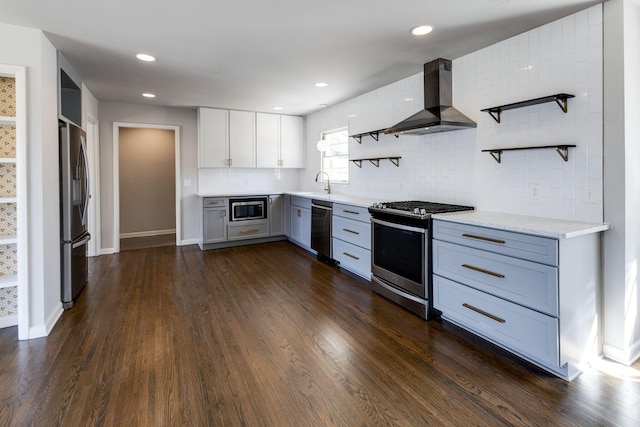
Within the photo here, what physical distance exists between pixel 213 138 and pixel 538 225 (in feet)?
15.9

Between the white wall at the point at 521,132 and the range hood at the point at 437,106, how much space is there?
0.47ft

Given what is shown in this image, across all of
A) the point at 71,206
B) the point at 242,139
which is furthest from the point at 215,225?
the point at 71,206

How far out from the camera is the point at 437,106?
3.21 m

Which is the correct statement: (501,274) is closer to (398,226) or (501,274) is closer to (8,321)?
(398,226)

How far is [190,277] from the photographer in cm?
411

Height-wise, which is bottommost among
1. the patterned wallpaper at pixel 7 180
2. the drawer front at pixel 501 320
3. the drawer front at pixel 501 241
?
the drawer front at pixel 501 320

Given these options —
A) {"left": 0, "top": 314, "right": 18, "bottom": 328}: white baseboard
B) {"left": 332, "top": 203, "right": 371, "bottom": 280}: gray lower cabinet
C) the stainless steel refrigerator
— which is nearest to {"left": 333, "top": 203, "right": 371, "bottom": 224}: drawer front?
{"left": 332, "top": 203, "right": 371, "bottom": 280}: gray lower cabinet

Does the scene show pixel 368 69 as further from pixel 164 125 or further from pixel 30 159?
pixel 164 125

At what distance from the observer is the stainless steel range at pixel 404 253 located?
9.45ft

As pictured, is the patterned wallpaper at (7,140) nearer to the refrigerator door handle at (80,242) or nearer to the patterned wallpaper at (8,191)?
the patterned wallpaper at (8,191)

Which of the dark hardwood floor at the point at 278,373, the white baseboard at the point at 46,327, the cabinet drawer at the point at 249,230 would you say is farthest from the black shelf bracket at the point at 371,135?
the white baseboard at the point at 46,327

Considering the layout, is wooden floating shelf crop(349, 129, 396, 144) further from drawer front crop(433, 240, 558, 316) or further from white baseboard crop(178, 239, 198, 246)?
white baseboard crop(178, 239, 198, 246)

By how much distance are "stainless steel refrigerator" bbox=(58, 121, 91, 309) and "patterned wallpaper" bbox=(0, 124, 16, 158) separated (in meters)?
0.32

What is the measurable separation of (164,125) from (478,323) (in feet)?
17.8
